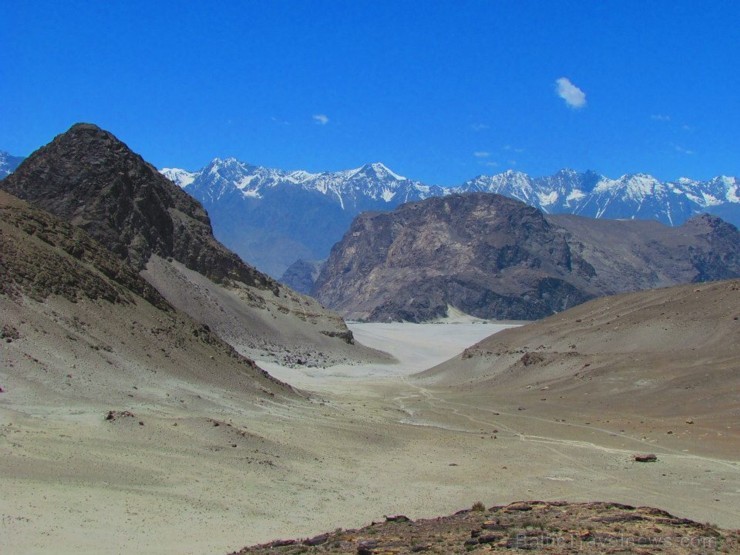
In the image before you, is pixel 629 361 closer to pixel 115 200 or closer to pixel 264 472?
pixel 264 472

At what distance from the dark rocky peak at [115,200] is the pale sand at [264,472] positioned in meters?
56.4

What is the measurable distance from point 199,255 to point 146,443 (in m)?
72.3

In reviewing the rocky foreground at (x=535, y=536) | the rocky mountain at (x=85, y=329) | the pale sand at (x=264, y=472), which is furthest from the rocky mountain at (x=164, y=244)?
the rocky foreground at (x=535, y=536)

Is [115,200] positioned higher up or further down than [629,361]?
higher up

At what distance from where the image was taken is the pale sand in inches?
579

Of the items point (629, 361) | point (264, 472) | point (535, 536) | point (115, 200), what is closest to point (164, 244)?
point (115, 200)

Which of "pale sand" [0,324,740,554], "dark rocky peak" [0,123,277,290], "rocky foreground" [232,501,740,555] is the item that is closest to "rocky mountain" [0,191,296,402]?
"pale sand" [0,324,740,554]

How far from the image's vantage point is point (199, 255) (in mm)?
91438

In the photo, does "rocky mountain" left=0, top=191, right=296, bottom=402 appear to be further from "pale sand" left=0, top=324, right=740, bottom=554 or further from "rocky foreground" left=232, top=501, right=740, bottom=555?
"rocky foreground" left=232, top=501, right=740, bottom=555

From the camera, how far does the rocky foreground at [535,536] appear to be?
1210 cm

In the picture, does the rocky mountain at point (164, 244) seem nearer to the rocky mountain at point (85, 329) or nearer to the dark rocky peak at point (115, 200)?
the dark rocky peak at point (115, 200)

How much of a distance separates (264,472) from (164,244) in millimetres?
71463

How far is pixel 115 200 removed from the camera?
87250 mm

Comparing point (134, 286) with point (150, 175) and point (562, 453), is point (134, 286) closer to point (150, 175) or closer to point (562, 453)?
point (562, 453)
